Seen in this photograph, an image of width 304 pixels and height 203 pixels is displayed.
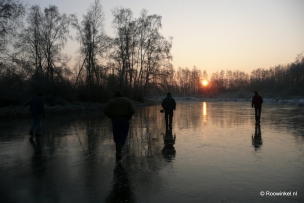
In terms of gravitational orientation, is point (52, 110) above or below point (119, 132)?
below

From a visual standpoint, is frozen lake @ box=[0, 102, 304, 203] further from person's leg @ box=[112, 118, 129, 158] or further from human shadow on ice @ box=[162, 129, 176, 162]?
person's leg @ box=[112, 118, 129, 158]

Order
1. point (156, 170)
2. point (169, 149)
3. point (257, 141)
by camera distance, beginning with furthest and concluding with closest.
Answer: point (257, 141), point (169, 149), point (156, 170)

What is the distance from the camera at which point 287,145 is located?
7367 millimetres

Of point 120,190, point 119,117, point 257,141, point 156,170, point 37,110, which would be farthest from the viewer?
point 37,110

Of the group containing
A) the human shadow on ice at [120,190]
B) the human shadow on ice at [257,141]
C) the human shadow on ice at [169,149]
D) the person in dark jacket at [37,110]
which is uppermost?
the person in dark jacket at [37,110]

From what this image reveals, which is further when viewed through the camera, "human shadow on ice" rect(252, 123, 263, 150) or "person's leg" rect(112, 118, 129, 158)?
"human shadow on ice" rect(252, 123, 263, 150)

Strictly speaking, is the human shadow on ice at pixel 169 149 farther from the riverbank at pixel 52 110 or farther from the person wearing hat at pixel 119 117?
the riverbank at pixel 52 110

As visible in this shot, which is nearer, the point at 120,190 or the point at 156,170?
the point at 120,190

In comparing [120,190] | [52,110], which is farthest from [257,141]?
[52,110]

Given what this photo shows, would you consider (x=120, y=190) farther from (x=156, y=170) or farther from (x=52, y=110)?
(x=52, y=110)

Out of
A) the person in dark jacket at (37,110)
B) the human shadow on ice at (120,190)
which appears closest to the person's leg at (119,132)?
the human shadow on ice at (120,190)

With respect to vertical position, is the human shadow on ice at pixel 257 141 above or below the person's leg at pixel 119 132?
below

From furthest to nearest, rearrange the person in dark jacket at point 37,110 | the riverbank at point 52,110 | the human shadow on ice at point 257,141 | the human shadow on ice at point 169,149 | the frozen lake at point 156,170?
the riverbank at point 52,110 < the person in dark jacket at point 37,110 < the human shadow on ice at point 257,141 < the human shadow on ice at point 169,149 < the frozen lake at point 156,170

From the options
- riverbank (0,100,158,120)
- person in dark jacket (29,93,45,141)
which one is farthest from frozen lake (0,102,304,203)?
riverbank (0,100,158,120)
